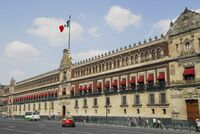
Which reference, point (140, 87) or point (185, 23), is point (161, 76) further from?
point (185, 23)

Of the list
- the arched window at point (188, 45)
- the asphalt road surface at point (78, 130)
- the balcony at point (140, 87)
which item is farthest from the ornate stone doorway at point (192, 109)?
the balcony at point (140, 87)

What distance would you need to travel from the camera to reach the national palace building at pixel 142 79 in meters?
43.4

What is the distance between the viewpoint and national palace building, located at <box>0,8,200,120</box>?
43.4m

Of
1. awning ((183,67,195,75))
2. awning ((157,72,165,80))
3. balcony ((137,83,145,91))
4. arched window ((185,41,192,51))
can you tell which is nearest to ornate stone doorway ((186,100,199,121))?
awning ((183,67,195,75))

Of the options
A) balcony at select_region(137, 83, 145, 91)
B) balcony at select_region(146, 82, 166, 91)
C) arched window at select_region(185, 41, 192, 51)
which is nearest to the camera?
arched window at select_region(185, 41, 192, 51)

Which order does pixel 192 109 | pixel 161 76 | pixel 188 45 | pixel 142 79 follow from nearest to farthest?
pixel 192 109
pixel 188 45
pixel 161 76
pixel 142 79

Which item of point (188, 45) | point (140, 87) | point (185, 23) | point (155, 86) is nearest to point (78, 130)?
point (155, 86)

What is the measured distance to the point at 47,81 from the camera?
9119cm

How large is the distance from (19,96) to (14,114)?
9.09m

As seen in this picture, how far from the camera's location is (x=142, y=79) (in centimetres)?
5094

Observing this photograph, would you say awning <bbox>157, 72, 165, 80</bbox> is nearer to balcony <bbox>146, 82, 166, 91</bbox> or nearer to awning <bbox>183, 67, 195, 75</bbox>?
balcony <bbox>146, 82, 166, 91</bbox>

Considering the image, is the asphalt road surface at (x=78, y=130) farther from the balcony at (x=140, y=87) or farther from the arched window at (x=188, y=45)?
the arched window at (x=188, y=45)

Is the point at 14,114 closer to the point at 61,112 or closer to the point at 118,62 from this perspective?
the point at 61,112

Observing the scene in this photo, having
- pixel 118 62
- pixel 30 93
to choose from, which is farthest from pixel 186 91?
pixel 30 93
